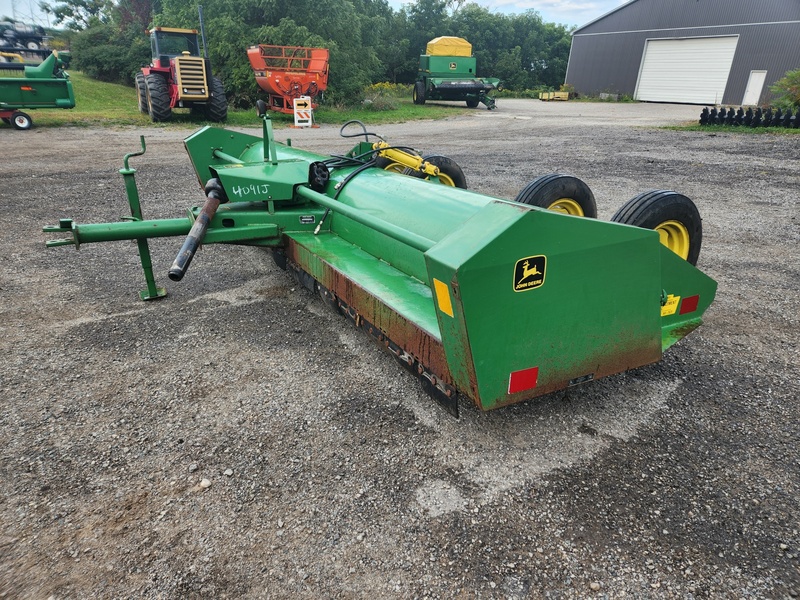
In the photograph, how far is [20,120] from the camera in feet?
40.7

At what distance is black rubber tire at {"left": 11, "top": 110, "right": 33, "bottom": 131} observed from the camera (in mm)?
12367

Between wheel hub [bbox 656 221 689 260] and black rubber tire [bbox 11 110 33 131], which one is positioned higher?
wheel hub [bbox 656 221 689 260]

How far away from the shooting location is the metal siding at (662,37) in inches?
888

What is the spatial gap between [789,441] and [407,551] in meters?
1.84

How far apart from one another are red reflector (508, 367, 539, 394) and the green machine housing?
881 inches

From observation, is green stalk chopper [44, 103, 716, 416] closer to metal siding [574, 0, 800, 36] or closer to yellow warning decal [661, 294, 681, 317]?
yellow warning decal [661, 294, 681, 317]

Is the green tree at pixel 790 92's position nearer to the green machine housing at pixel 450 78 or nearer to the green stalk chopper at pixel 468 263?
the green machine housing at pixel 450 78

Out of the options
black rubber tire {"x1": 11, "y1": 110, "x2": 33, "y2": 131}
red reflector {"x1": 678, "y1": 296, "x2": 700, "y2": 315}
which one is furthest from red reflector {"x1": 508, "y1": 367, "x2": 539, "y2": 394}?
black rubber tire {"x1": 11, "y1": 110, "x2": 33, "y2": 131}

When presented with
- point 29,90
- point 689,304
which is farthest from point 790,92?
point 29,90

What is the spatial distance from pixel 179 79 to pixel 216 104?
112 cm

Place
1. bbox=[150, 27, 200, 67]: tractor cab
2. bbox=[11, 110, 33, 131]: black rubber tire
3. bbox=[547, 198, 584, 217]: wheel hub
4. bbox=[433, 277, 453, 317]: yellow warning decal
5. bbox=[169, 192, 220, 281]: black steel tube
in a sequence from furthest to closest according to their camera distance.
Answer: bbox=[150, 27, 200, 67]: tractor cab, bbox=[11, 110, 33, 131]: black rubber tire, bbox=[547, 198, 584, 217]: wheel hub, bbox=[169, 192, 220, 281]: black steel tube, bbox=[433, 277, 453, 317]: yellow warning decal

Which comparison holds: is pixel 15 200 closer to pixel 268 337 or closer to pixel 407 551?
pixel 268 337

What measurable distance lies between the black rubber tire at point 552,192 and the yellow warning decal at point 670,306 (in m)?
0.99

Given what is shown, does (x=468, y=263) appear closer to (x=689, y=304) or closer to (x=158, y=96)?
A: (x=689, y=304)
